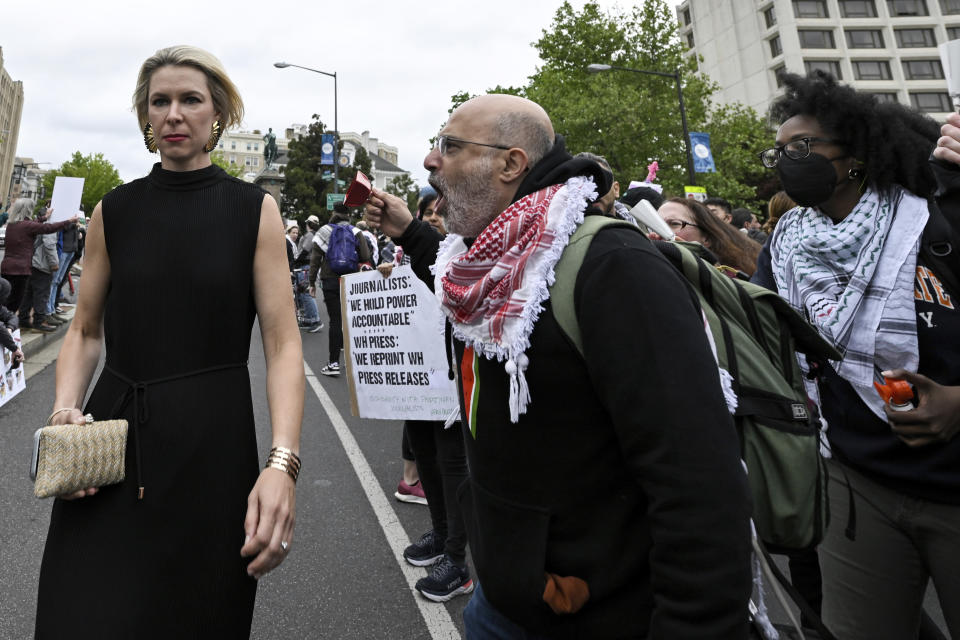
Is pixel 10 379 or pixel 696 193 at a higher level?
pixel 696 193

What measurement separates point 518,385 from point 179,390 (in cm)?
90

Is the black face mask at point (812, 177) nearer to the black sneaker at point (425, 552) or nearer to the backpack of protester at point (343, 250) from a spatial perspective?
the black sneaker at point (425, 552)

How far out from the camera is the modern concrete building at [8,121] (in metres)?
100

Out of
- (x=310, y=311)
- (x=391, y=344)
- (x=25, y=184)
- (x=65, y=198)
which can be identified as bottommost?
(x=391, y=344)

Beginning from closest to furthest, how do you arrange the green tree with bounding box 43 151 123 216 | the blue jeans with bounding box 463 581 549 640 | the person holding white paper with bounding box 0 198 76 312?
1. the blue jeans with bounding box 463 581 549 640
2. the person holding white paper with bounding box 0 198 76 312
3. the green tree with bounding box 43 151 123 216

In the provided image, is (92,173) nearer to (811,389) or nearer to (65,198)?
(65,198)

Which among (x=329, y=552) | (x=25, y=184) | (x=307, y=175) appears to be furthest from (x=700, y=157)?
(x=25, y=184)

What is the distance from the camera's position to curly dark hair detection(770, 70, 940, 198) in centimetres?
184

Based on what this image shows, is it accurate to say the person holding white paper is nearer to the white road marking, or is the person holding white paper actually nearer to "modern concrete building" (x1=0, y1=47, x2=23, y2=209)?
the white road marking

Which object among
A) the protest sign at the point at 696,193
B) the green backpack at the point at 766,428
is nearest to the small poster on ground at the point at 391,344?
the green backpack at the point at 766,428

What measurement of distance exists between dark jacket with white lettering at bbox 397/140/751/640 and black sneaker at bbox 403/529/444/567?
222 centimetres

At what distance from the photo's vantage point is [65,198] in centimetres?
899

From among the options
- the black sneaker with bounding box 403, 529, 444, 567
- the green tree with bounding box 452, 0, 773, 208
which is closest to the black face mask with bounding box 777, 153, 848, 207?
the black sneaker with bounding box 403, 529, 444, 567

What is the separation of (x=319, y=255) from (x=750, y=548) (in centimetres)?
874
